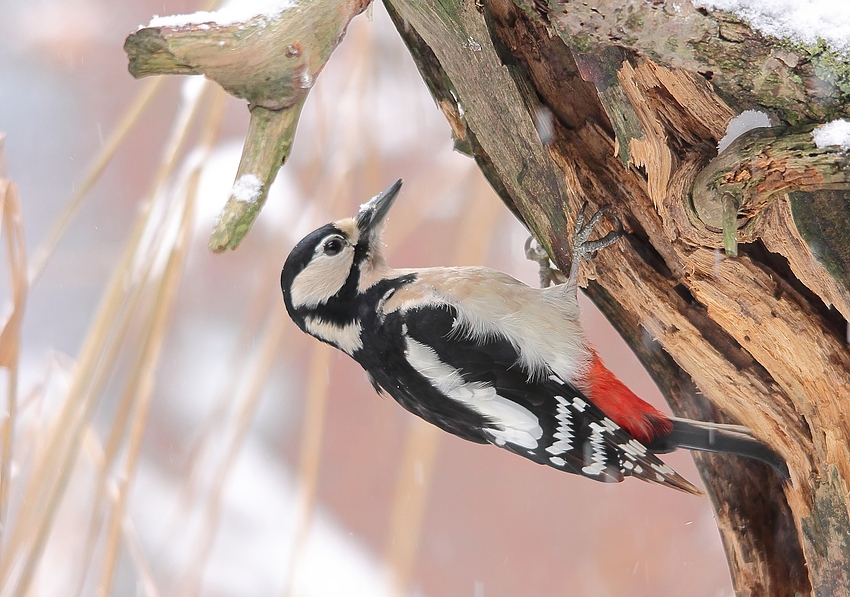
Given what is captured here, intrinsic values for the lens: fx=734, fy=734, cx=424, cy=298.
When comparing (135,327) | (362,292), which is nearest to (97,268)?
(135,327)

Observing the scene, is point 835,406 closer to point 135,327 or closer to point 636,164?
point 636,164

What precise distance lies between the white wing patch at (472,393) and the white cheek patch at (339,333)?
5.9 inches

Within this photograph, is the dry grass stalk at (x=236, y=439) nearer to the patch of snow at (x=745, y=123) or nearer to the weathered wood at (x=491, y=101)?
the weathered wood at (x=491, y=101)

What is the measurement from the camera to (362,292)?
1518 millimetres

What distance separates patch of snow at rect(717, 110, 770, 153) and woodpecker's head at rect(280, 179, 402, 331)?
725 millimetres

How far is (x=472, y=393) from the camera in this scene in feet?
4.55

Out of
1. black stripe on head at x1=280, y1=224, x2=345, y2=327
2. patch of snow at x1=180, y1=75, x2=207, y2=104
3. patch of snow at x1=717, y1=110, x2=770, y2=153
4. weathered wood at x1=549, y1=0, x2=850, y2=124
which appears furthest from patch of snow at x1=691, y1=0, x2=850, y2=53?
black stripe on head at x1=280, y1=224, x2=345, y2=327

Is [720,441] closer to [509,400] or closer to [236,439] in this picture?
[509,400]

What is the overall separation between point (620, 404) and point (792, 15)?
0.81m

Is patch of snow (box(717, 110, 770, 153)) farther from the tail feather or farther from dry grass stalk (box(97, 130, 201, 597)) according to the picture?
dry grass stalk (box(97, 130, 201, 597))

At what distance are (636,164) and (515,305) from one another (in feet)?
1.45

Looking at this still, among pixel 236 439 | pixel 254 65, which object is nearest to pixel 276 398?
pixel 236 439

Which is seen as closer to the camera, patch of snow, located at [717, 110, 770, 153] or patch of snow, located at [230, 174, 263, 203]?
patch of snow, located at [230, 174, 263, 203]

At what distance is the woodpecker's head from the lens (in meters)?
1.45
